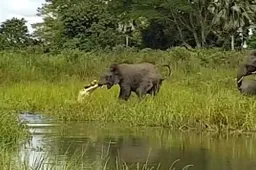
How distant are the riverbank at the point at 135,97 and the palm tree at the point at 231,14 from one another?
1034 centimetres

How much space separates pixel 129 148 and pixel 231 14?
28.4m

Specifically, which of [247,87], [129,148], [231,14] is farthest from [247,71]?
[231,14]

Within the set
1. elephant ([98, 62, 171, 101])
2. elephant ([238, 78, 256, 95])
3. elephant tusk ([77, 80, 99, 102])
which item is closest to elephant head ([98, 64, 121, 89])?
elephant ([98, 62, 171, 101])

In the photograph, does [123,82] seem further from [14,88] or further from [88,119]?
[14,88]

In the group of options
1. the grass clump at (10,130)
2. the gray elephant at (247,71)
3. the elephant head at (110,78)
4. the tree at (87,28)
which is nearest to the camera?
the grass clump at (10,130)

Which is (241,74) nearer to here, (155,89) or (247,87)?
(247,87)

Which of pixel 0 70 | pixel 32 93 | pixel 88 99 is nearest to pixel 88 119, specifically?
pixel 88 99

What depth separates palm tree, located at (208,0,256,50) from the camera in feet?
124

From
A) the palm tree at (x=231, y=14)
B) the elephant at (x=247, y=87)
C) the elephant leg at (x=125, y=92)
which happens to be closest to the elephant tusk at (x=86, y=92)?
the elephant leg at (x=125, y=92)

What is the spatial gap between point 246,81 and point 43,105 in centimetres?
458

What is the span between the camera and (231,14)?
3797 cm

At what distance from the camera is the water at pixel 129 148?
885 cm

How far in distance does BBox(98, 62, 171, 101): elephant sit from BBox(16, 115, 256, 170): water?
2.50m

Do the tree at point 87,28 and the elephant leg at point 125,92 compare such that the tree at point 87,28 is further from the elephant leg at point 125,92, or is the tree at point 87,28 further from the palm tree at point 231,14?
the elephant leg at point 125,92
